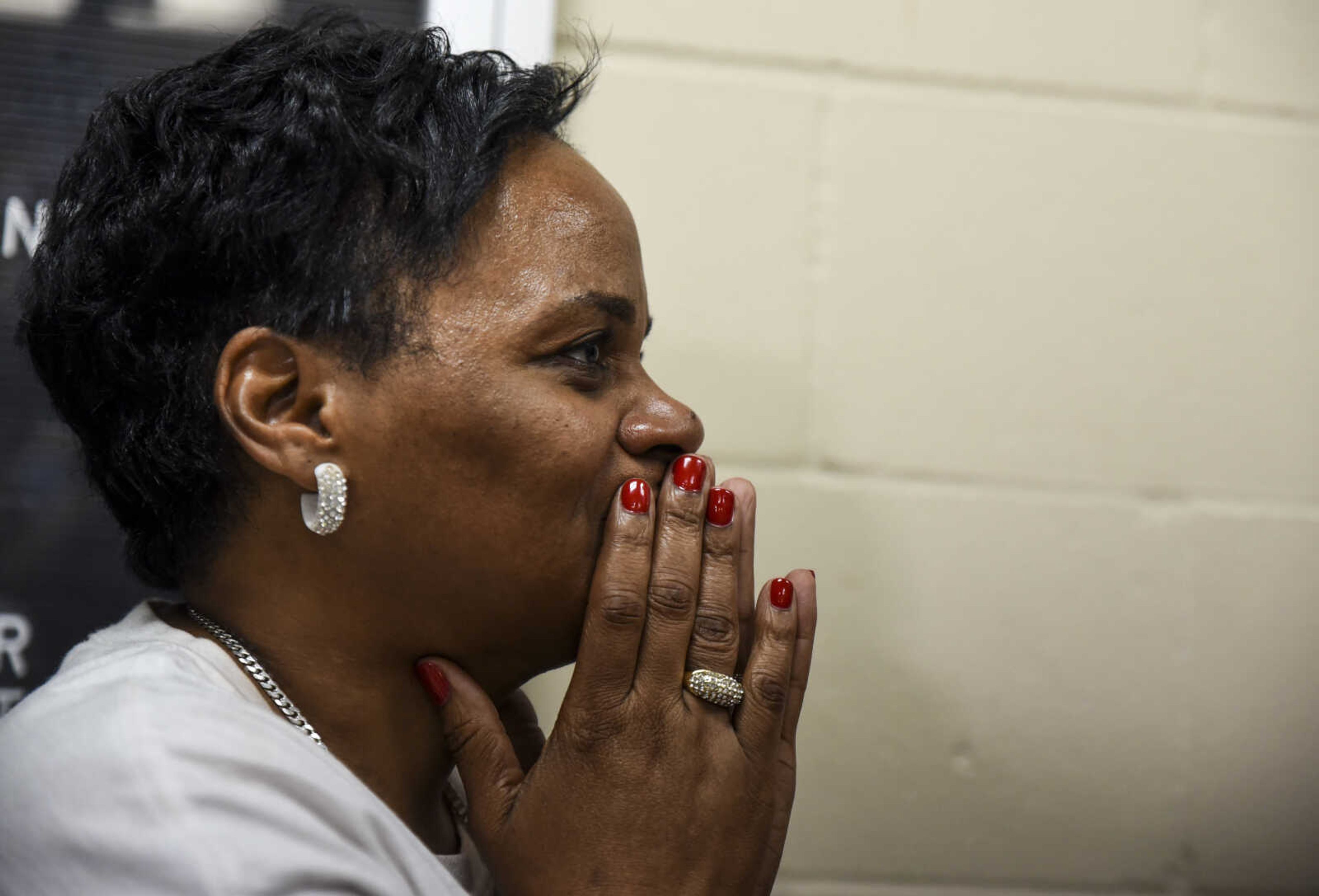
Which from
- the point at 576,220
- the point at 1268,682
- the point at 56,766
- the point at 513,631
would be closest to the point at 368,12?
the point at 576,220

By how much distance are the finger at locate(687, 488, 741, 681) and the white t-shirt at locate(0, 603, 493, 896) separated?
0.27 m

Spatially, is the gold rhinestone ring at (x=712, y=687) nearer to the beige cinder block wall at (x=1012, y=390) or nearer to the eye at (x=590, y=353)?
the eye at (x=590, y=353)

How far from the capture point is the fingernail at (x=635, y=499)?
0.90 metres

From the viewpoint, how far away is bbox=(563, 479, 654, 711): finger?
0.88 metres

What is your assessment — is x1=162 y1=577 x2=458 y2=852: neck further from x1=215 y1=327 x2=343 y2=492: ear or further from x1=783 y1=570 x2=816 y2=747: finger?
x1=783 y1=570 x2=816 y2=747: finger

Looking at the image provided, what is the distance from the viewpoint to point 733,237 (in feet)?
4.59

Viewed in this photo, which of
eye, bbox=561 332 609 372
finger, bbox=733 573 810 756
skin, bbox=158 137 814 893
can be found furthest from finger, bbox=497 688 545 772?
eye, bbox=561 332 609 372

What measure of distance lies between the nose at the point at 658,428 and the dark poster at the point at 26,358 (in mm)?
714

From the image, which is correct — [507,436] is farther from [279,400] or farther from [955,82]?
[955,82]

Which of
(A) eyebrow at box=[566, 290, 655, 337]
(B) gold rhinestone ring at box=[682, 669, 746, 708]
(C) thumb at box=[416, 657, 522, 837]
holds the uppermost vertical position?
(A) eyebrow at box=[566, 290, 655, 337]

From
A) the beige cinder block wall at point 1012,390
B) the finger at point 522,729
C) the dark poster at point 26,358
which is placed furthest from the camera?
the beige cinder block wall at point 1012,390

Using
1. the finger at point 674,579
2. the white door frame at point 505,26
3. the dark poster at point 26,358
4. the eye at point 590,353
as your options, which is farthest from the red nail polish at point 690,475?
the dark poster at point 26,358

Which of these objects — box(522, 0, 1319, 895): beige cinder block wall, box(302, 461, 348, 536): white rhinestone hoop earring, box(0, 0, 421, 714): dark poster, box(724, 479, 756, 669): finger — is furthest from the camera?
box(522, 0, 1319, 895): beige cinder block wall

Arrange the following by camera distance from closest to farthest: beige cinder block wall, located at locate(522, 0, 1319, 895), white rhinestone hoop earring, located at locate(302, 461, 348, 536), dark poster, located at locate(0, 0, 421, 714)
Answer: white rhinestone hoop earring, located at locate(302, 461, 348, 536) < dark poster, located at locate(0, 0, 421, 714) < beige cinder block wall, located at locate(522, 0, 1319, 895)
